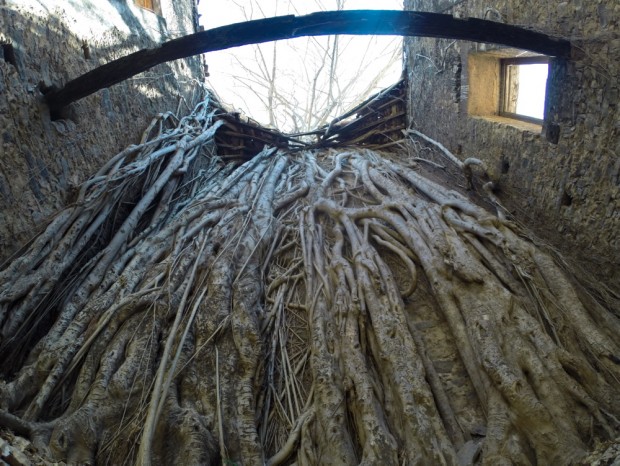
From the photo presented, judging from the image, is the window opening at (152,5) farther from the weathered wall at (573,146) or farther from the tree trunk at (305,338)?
the weathered wall at (573,146)

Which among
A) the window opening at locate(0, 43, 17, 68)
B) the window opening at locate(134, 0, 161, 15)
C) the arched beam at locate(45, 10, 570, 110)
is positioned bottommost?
the arched beam at locate(45, 10, 570, 110)

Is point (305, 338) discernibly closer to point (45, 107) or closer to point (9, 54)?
point (45, 107)

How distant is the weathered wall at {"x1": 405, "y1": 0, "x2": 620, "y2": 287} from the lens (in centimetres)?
260

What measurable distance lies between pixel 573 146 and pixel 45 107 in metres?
3.41

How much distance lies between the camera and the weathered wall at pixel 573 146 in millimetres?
2596

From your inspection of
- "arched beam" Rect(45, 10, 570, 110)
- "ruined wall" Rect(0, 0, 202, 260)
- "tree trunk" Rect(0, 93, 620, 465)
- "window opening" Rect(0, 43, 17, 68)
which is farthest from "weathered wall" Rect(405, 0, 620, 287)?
"window opening" Rect(0, 43, 17, 68)

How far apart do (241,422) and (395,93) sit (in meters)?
5.06

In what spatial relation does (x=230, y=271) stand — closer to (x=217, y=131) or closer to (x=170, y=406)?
(x=170, y=406)

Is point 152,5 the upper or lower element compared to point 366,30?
upper

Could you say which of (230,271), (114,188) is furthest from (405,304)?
(114,188)

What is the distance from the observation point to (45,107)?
10.4 feet

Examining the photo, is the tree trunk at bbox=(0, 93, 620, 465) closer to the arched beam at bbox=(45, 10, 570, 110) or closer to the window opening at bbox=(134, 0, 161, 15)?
the arched beam at bbox=(45, 10, 570, 110)

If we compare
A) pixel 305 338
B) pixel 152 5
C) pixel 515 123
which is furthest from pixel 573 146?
pixel 152 5

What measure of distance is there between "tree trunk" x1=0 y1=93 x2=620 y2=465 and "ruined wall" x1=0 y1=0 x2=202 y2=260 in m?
0.19
